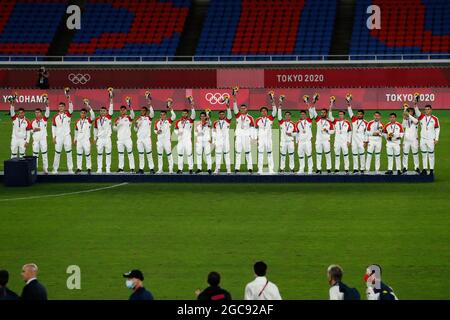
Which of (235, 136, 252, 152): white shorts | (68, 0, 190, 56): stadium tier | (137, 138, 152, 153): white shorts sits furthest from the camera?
(68, 0, 190, 56): stadium tier

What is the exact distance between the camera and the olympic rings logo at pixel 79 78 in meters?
57.0

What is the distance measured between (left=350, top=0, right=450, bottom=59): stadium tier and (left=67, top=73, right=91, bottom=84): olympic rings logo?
15505 millimetres

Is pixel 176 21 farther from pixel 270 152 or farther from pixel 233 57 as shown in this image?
pixel 270 152

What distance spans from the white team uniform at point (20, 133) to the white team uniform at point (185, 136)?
5.04 meters

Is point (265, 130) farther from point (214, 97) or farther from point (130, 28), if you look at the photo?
point (130, 28)

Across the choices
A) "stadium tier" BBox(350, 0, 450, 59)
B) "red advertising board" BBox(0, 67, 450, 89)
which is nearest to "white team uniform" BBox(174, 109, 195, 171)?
"red advertising board" BBox(0, 67, 450, 89)

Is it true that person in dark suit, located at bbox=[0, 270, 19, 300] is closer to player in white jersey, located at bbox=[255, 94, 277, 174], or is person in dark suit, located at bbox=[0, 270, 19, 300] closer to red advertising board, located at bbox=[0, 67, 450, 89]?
player in white jersey, located at bbox=[255, 94, 277, 174]

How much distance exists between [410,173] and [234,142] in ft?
19.7

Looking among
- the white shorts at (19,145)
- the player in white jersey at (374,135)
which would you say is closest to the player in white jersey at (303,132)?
the player in white jersey at (374,135)

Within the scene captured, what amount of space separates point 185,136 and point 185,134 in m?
0.09

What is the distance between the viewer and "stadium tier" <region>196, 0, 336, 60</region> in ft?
201
